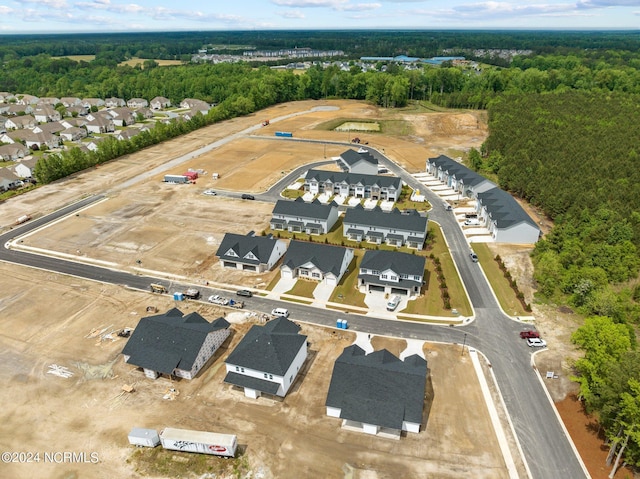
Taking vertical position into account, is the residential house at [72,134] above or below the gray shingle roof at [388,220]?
below

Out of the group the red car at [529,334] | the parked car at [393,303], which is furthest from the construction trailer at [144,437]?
the red car at [529,334]

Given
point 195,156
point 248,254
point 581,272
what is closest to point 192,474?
point 248,254

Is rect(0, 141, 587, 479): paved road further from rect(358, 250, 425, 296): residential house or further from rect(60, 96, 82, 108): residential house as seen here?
rect(60, 96, 82, 108): residential house

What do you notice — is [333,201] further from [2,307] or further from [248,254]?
[2,307]

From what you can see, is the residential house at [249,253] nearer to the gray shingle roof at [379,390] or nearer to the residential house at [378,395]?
the gray shingle roof at [379,390]

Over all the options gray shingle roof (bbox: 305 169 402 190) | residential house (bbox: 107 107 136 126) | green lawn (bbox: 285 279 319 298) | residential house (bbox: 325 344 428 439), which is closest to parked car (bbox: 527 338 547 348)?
residential house (bbox: 325 344 428 439)

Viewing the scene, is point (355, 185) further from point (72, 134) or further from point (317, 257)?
point (72, 134)

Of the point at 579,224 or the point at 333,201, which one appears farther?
the point at 333,201
